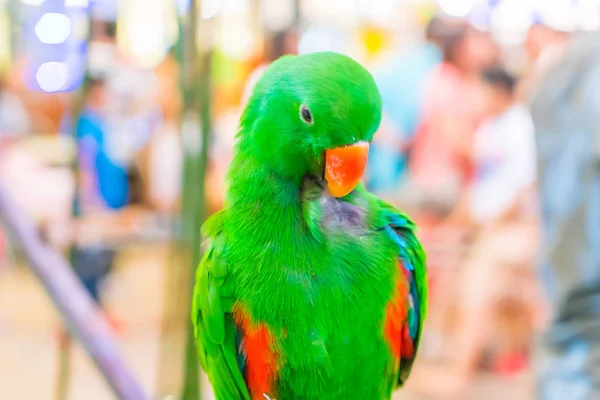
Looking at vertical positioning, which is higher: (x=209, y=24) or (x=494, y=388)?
(x=209, y=24)

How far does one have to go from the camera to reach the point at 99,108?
130 inches

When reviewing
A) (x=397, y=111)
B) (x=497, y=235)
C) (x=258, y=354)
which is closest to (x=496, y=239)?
(x=497, y=235)

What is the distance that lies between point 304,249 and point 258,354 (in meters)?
0.12

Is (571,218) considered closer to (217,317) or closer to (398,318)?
(398,318)

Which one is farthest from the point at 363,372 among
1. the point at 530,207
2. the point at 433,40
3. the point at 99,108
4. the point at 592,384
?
the point at 99,108

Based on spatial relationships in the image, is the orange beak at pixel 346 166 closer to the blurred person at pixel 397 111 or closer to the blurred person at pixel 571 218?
the blurred person at pixel 571 218

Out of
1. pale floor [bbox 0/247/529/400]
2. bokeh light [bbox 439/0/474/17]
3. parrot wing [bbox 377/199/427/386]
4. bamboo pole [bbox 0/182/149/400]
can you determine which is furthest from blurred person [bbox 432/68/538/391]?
bamboo pole [bbox 0/182/149/400]

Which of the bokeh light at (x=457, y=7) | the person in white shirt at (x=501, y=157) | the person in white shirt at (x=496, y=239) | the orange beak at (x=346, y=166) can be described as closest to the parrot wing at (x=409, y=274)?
the orange beak at (x=346, y=166)

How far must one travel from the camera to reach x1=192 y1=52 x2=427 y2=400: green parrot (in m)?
0.57

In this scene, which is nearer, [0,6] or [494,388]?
[494,388]

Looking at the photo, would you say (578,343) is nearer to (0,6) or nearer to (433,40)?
(433,40)

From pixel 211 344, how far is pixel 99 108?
9.31 feet

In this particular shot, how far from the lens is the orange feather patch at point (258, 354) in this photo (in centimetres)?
63

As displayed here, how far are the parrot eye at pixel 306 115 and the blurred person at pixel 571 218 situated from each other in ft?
2.29
